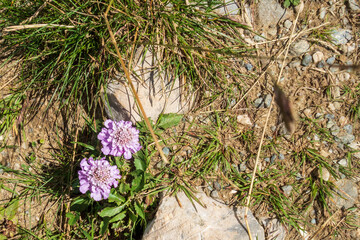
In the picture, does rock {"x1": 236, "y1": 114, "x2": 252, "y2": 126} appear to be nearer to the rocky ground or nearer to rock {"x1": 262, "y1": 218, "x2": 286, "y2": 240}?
the rocky ground

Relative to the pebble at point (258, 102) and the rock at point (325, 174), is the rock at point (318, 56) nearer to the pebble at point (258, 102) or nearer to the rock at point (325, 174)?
the pebble at point (258, 102)

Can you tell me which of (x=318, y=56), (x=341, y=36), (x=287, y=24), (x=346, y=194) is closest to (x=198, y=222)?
(x=346, y=194)

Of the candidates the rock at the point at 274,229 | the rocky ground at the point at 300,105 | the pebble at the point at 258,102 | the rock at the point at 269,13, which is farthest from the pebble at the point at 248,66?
the rock at the point at 274,229

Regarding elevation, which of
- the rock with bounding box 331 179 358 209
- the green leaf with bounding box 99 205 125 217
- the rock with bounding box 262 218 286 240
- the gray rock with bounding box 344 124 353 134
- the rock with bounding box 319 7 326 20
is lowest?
the rock with bounding box 331 179 358 209

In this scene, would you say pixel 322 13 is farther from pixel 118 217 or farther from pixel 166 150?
pixel 118 217

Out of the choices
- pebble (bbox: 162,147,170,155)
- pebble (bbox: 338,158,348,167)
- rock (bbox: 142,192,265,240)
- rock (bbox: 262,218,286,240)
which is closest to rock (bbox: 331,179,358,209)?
pebble (bbox: 338,158,348,167)

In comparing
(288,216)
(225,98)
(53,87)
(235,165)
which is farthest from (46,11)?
(288,216)
